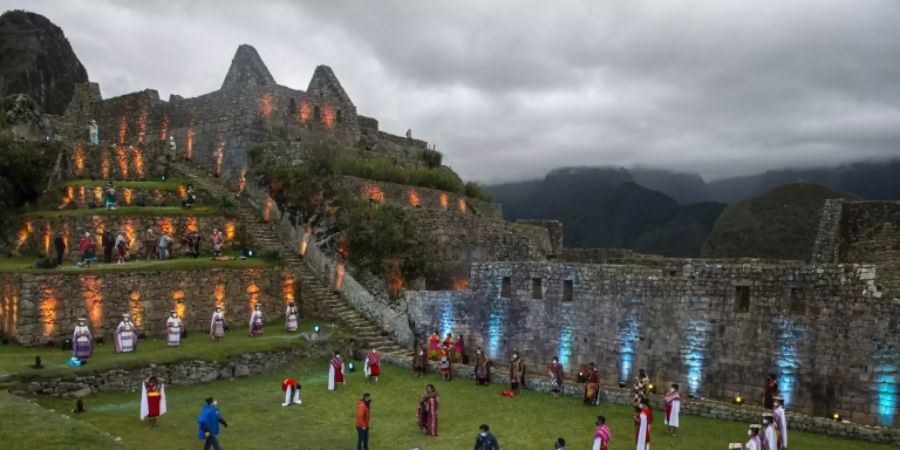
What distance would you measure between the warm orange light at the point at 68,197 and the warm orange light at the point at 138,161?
5553 millimetres

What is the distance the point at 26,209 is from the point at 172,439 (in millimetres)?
23086

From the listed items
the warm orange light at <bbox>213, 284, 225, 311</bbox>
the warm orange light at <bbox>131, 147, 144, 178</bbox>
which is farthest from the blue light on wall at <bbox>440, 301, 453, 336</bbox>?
the warm orange light at <bbox>131, 147, 144, 178</bbox>

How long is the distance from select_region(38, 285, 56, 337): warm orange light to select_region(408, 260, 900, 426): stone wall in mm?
16159

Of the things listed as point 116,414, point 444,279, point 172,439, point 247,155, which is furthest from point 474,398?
point 247,155

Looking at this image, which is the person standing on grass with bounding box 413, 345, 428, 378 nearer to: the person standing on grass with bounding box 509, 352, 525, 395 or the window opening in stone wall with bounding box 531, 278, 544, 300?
the person standing on grass with bounding box 509, 352, 525, 395

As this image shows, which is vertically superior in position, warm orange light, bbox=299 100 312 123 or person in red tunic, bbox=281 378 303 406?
warm orange light, bbox=299 100 312 123

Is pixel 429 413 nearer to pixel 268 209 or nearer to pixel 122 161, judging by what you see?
pixel 268 209

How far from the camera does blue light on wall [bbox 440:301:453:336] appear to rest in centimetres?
2762

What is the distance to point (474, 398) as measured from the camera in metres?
21.1

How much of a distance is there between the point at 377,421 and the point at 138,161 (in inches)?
1108

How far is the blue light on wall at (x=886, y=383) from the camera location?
1725 cm

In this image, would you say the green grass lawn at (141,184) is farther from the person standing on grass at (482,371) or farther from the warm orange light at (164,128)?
the person standing on grass at (482,371)

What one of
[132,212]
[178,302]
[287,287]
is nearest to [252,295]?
[287,287]

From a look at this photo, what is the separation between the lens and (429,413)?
56.0 ft
